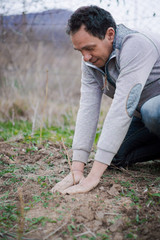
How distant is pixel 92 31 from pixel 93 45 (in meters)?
0.09

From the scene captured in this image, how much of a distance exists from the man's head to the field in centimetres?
91

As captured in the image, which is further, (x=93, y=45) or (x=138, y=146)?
(x=138, y=146)

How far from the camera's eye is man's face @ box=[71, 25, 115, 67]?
5.26 ft

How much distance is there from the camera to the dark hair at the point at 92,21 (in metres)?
1.59

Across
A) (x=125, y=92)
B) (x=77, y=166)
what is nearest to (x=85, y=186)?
(x=77, y=166)

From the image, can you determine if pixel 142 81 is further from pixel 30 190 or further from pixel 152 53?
pixel 30 190

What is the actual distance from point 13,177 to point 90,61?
104 centimetres

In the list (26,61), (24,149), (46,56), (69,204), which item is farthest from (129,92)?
(46,56)

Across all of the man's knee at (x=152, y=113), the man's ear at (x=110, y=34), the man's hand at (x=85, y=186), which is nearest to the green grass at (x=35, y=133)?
the man's hand at (x=85, y=186)

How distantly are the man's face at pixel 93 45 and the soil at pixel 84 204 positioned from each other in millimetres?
873

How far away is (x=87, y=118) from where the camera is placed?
195cm

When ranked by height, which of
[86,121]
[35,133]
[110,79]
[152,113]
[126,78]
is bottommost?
[35,133]

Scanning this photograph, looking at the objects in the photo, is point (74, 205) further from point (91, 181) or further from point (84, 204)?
point (91, 181)

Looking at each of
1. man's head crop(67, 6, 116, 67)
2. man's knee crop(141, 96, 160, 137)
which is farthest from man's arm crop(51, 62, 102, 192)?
man's knee crop(141, 96, 160, 137)
